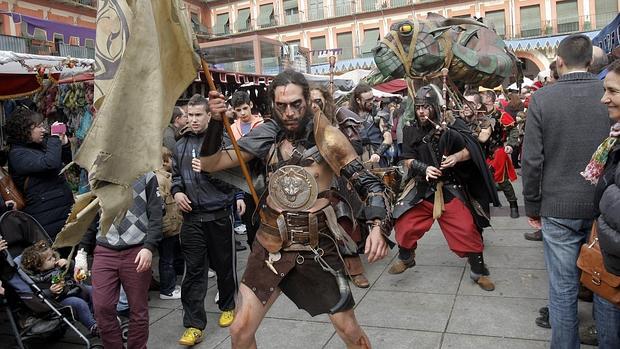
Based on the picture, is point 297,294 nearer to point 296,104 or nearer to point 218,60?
point 296,104

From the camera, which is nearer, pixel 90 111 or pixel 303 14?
pixel 90 111

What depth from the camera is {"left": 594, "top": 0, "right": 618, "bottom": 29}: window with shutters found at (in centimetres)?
3391

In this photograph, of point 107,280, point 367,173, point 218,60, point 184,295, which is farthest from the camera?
point 218,60

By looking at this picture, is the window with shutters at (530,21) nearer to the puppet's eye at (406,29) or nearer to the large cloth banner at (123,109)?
the puppet's eye at (406,29)

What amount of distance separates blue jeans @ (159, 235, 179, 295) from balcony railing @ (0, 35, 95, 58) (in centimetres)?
445

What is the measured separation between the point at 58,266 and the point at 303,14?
42.4 metres

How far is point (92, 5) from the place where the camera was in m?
33.3

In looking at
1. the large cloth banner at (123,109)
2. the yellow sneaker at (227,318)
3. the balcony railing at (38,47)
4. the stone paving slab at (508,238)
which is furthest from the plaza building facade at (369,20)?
the large cloth banner at (123,109)

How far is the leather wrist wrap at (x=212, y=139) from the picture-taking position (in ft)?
10.2

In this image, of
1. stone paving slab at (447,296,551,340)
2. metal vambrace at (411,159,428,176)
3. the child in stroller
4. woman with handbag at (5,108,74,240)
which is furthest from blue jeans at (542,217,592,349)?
woman with handbag at (5,108,74,240)

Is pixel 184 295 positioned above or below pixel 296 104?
below

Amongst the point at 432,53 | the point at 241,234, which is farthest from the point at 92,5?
the point at 432,53

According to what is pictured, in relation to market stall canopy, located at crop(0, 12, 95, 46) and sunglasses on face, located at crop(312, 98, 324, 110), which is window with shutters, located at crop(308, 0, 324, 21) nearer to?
market stall canopy, located at crop(0, 12, 95, 46)

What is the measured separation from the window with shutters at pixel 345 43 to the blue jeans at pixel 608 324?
1611 inches
